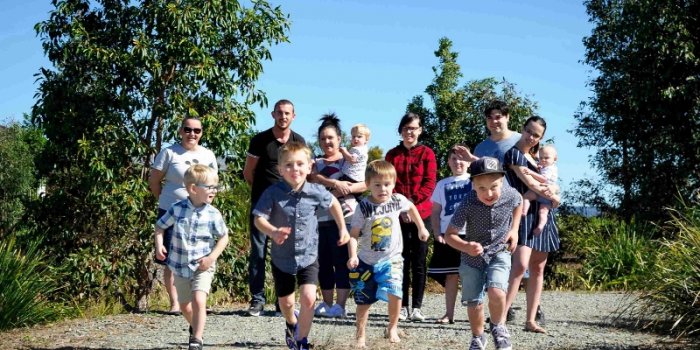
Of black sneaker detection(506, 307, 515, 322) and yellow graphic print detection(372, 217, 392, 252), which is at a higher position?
yellow graphic print detection(372, 217, 392, 252)

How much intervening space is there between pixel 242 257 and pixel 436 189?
11.1 ft

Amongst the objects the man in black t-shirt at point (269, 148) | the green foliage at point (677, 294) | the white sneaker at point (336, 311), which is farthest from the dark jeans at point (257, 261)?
the green foliage at point (677, 294)

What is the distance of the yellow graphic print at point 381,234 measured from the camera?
20.1 ft

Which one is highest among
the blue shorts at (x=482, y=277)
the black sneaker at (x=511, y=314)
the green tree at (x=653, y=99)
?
the green tree at (x=653, y=99)

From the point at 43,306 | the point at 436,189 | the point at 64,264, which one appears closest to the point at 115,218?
the point at 64,264

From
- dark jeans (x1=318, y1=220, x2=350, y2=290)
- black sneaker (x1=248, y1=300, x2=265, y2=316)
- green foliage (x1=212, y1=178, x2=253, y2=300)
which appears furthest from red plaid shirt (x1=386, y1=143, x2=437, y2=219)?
green foliage (x1=212, y1=178, x2=253, y2=300)

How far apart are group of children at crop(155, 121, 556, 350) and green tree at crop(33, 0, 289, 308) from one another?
10.6ft

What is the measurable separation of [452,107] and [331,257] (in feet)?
63.8

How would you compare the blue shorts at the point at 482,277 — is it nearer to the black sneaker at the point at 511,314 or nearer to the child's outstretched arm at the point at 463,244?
the child's outstretched arm at the point at 463,244

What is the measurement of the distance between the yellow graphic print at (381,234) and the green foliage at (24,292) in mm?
3959

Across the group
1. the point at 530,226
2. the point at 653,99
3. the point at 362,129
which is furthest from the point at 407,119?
the point at 653,99

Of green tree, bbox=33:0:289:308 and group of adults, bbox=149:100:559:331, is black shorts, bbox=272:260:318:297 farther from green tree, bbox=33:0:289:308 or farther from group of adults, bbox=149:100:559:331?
green tree, bbox=33:0:289:308

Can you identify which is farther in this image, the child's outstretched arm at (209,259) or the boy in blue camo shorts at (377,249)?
the boy in blue camo shorts at (377,249)

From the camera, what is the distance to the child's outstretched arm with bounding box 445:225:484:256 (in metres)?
5.48
